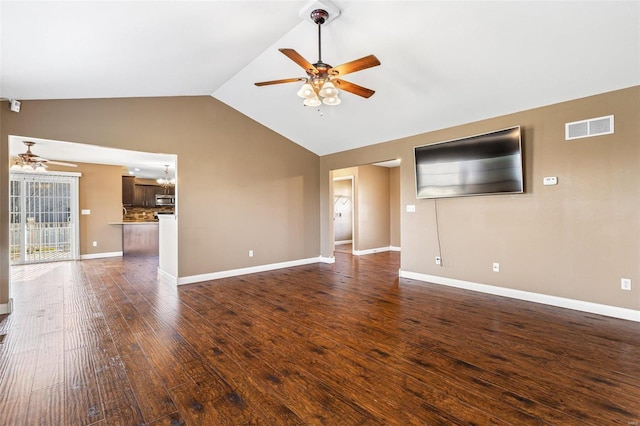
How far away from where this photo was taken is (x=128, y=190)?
9664 millimetres

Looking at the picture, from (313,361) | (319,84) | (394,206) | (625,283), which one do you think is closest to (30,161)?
(319,84)

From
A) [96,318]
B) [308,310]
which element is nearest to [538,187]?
[308,310]

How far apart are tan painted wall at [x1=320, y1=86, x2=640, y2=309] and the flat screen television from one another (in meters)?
0.16

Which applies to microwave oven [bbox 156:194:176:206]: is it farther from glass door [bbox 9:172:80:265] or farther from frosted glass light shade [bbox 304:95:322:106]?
frosted glass light shade [bbox 304:95:322:106]

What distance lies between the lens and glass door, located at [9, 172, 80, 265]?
6855mm

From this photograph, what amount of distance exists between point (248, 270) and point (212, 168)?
A: 2.06 metres

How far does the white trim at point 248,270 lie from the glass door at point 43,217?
482cm

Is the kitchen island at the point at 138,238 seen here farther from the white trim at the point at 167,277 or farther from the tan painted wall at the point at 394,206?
the tan painted wall at the point at 394,206

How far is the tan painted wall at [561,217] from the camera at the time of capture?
3.28 metres

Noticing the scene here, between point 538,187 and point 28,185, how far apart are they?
33.9 ft

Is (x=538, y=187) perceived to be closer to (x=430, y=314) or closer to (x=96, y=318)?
(x=430, y=314)

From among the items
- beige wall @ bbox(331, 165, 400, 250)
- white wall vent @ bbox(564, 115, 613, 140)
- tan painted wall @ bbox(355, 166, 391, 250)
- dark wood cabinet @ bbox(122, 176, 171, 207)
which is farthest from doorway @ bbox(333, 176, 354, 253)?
white wall vent @ bbox(564, 115, 613, 140)

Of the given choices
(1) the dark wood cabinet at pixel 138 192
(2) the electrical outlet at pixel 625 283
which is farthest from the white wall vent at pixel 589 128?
(1) the dark wood cabinet at pixel 138 192

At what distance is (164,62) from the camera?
3.46 m
